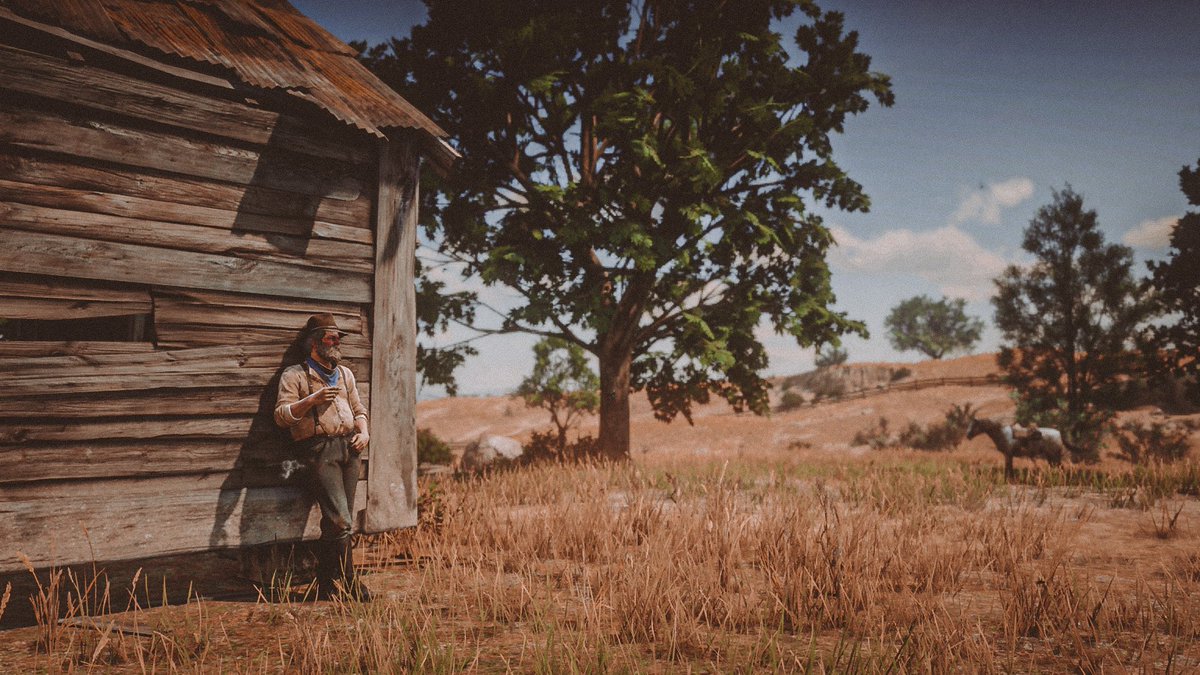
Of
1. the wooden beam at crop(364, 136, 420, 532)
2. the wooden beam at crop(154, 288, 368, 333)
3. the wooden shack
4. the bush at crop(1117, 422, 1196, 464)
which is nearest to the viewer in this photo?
the wooden shack

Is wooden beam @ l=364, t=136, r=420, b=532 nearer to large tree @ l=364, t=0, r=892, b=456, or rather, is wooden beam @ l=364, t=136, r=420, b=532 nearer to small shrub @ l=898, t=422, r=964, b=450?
large tree @ l=364, t=0, r=892, b=456

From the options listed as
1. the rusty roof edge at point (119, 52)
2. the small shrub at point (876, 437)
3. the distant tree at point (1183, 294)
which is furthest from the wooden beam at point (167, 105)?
the small shrub at point (876, 437)

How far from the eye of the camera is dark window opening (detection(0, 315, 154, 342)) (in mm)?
4996

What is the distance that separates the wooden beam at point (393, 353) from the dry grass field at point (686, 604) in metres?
0.65

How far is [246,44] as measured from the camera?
18.1 ft

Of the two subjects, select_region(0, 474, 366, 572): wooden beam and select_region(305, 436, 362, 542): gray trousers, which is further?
select_region(305, 436, 362, 542): gray trousers

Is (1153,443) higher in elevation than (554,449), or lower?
lower

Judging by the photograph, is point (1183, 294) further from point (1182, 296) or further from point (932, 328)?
point (932, 328)

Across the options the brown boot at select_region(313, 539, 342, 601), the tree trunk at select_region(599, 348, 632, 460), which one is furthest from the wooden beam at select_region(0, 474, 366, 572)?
the tree trunk at select_region(599, 348, 632, 460)

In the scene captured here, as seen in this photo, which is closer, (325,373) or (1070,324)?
(325,373)

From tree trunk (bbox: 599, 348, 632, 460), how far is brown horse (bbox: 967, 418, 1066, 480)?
6.63 metres

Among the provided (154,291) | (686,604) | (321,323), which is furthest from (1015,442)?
(154,291)

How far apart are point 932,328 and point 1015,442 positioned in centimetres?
6891

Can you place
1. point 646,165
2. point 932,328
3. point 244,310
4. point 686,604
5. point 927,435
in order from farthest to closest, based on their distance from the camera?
point 932,328 → point 927,435 → point 646,165 → point 244,310 → point 686,604
